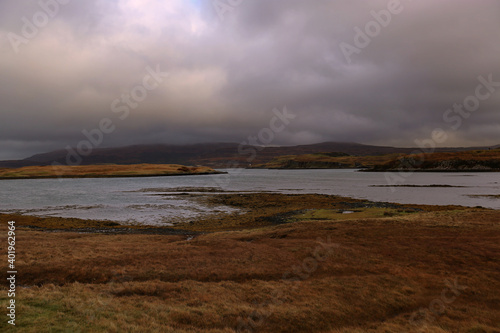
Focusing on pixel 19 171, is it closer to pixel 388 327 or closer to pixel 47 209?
pixel 47 209

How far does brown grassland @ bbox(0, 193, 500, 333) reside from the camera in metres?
10.1

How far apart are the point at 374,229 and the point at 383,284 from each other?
1183cm

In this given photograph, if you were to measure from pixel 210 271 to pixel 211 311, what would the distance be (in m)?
4.52

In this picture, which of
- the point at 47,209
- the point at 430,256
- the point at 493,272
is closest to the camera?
the point at 493,272

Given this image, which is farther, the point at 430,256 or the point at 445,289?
the point at 430,256

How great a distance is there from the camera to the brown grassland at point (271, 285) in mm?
10109

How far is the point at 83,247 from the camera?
1998 cm

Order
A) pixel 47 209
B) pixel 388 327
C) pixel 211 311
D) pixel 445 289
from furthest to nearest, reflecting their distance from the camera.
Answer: pixel 47 209 → pixel 445 289 → pixel 211 311 → pixel 388 327

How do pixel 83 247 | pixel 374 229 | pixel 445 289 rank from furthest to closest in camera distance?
pixel 374 229
pixel 83 247
pixel 445 289

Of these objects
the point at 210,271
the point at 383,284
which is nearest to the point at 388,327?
the point at 383,284

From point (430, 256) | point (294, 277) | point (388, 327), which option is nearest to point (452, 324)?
point (388, 327)

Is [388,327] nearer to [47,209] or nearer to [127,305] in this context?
[127,305]

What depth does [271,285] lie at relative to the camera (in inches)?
533

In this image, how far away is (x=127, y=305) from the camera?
11.1m
